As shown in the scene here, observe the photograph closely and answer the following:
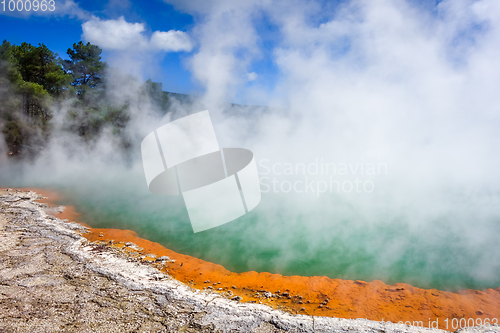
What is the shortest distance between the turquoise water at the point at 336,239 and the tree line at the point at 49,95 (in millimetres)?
7631

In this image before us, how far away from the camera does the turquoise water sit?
4.43 m

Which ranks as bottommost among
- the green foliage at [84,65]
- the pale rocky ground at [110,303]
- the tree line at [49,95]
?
the pale rocky ground at [110,303]

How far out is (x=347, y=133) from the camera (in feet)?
34.7

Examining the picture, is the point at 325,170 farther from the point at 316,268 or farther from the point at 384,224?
the point at 316,268

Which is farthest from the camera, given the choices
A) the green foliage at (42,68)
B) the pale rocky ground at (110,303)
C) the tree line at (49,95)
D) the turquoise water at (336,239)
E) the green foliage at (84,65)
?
the green foliage at (84,65)

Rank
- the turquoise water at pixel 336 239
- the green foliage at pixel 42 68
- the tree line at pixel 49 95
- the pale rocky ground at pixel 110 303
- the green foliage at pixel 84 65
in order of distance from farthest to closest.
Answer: the green foliage at pixel 84 65 < the green foliage at pixel 42 68 < the tree line at pixel 49 95 < the turquoise water at pixel 336 239 < the pale rocky ground at pixel 110 303

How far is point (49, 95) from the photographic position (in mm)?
12414

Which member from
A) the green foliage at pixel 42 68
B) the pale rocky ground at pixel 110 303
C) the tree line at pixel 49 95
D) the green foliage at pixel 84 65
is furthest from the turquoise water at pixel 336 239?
the green foliage at pixel 84 65

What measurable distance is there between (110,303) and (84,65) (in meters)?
16.6

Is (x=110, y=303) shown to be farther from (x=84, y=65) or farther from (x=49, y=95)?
(x=84, y=65)

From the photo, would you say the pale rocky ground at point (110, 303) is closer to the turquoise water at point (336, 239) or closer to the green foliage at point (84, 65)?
the turquoise water at point (336, 239)

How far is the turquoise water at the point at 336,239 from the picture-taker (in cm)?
443

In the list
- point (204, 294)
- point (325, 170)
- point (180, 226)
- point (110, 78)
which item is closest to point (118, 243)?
point (180, 226)

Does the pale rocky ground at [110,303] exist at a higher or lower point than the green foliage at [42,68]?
lower
